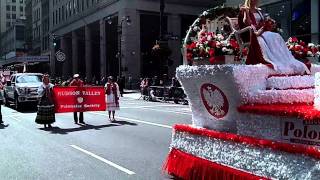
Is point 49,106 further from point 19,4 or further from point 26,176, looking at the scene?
point 19,4

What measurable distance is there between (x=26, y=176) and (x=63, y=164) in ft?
3.89

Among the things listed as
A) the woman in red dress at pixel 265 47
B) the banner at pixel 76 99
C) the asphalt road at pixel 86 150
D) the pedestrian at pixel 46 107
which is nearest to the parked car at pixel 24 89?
the banner at pixel 76 99

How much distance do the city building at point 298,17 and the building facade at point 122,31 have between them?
13389 mm

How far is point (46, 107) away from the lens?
55.3ft

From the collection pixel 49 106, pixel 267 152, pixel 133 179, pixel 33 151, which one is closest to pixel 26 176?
pixel 133 179

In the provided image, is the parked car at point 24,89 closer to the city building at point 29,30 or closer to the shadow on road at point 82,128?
the shadow on road at point 82,128

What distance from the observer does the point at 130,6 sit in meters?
59.3

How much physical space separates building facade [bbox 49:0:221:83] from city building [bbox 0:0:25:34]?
9696 centimetres

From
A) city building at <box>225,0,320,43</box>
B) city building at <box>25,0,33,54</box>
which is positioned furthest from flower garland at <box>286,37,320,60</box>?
city building at <box>25,0,33,54</box>

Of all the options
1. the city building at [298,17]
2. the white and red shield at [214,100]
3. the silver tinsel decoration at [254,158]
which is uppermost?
the city building at [298,17]

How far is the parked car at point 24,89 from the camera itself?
25797mm

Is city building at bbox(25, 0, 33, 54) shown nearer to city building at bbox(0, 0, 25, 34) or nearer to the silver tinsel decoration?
city building at bbox(0, 0, 25, 34)

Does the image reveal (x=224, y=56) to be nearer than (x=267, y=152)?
No

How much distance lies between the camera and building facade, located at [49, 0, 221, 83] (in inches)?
2329
